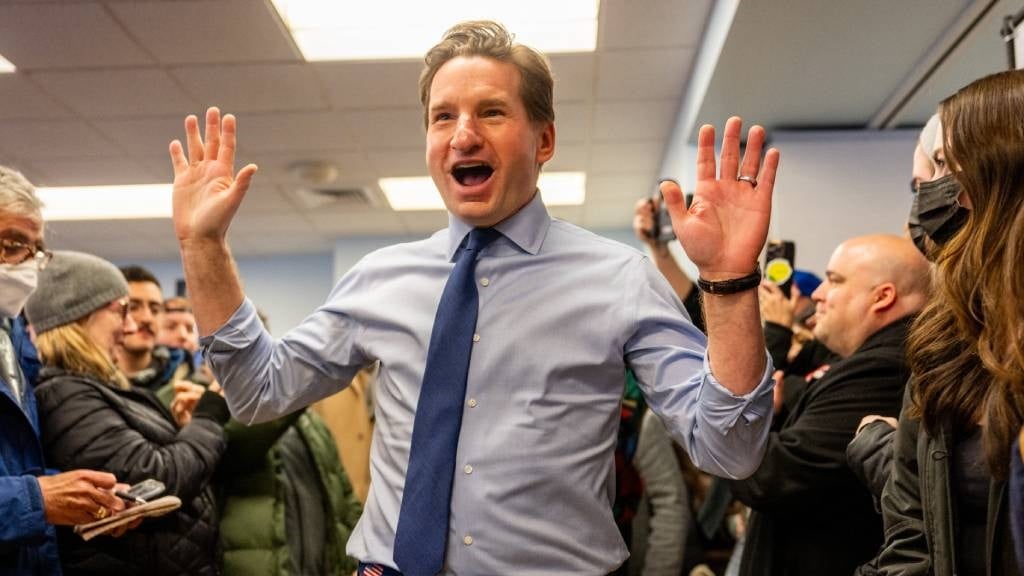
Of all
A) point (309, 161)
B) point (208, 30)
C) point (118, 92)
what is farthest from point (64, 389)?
point (309, 161)

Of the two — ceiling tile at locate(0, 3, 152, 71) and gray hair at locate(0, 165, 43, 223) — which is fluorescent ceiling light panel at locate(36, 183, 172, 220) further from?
gray hair at locate(0, 165, 43, 223)

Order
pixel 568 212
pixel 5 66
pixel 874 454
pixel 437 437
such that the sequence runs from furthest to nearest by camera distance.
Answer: pixel 568 212, pixel 5 66, pixel 874 454, pixel 437 437

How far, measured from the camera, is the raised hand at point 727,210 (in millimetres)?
1031

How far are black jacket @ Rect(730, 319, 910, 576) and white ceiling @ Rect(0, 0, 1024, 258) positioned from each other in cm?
146

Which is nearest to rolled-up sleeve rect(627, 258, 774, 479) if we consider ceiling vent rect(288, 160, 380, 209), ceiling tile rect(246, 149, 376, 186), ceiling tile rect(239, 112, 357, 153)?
ceiling tile rect(239, 112, 357, 153)

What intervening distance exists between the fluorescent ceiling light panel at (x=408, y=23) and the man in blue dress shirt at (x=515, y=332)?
213 cm

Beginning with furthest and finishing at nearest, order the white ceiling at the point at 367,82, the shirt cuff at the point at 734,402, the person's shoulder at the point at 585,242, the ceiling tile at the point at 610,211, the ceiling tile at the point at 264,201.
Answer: the ceiling tile at the point at 610,211
the ceiling tile at the point at 264,201
the white ceiling at the point at 367,82
the person's shoulder at the point at 585,242
the shirt cuff at the point at 734,402

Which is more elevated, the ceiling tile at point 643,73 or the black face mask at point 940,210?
the ceiling tile at point 643,73

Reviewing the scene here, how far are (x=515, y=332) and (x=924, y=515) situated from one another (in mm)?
651

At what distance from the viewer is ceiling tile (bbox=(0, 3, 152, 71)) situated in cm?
316

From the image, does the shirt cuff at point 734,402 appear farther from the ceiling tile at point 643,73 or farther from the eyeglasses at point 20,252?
the ceiling tile at point 643,73

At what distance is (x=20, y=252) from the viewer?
71.0 inches

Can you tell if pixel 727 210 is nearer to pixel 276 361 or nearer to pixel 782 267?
pixel 276 361

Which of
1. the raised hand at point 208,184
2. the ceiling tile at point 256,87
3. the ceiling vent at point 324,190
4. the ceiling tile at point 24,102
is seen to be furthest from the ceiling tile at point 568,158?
the raised hand at point 208,184
